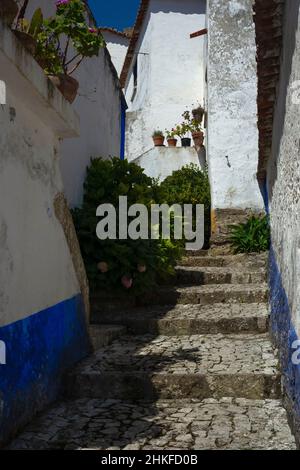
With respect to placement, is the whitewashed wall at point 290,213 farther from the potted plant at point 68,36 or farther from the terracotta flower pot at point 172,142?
the terracotta flower pot at point 172,142

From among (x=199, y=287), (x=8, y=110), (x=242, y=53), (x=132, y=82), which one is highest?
(x=132, y=82)

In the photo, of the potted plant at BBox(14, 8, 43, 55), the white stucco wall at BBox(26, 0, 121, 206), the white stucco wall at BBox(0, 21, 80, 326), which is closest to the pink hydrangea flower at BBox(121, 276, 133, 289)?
the white stucco wall at BBox(26, 0, 121, 206)

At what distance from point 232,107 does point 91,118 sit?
3812mm

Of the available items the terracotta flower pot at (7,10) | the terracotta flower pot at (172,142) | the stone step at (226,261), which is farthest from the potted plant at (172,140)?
the terracotta flower pot at (7,10)

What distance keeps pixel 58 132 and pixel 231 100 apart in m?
6.15

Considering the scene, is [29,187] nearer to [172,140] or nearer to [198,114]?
[198,114]

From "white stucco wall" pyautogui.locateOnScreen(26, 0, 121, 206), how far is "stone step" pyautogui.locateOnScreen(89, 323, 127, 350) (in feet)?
4.86

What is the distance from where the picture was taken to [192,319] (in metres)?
5.06

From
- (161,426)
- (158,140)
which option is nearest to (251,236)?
(158,140)

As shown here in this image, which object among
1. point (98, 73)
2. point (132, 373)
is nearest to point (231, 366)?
point (132, 373)

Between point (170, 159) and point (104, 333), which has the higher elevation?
point (170, 159)

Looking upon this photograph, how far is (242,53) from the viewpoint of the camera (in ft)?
31.1
